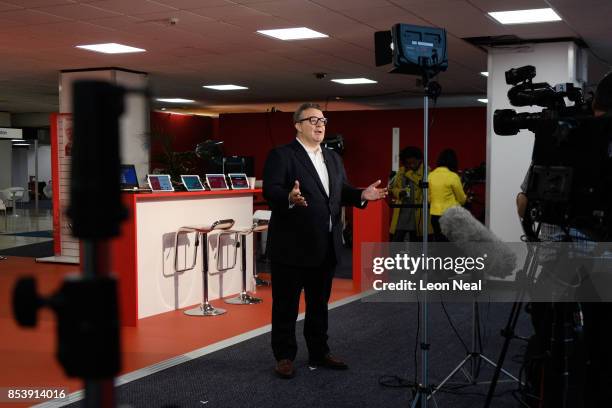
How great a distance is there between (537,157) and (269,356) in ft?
8.62

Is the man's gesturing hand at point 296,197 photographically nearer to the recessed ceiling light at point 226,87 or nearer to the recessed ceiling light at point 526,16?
the recessed ceiling light at point 526,16

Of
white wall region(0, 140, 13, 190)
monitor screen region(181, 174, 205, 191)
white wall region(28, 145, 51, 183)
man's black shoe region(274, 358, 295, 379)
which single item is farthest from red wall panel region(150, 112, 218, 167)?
man's black shoe region(274, 358, 295, 379)

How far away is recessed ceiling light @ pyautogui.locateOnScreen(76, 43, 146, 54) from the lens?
8.18 meters

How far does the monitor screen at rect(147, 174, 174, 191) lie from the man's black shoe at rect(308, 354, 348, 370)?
7.64 ft

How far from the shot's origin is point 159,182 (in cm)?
600

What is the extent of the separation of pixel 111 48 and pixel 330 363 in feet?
18.0

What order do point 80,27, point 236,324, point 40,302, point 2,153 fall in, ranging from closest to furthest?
point 40,302
point 236,324
point 80,27
point 2,153

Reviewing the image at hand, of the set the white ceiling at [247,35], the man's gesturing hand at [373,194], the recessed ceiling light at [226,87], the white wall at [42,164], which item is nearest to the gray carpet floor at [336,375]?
the man's gesturing hand at [373,194]

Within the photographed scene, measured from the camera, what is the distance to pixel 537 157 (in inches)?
94.7

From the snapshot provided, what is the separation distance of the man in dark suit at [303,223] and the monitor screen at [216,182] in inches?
106

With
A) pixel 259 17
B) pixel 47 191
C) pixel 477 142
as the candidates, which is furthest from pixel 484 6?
pixel 47 191

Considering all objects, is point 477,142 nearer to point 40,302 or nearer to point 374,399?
point 374,399

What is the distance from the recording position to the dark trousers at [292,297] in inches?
161

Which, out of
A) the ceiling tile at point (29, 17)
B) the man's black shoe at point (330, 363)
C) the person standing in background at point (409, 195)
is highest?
the ceiling tile at point (29, 17)
